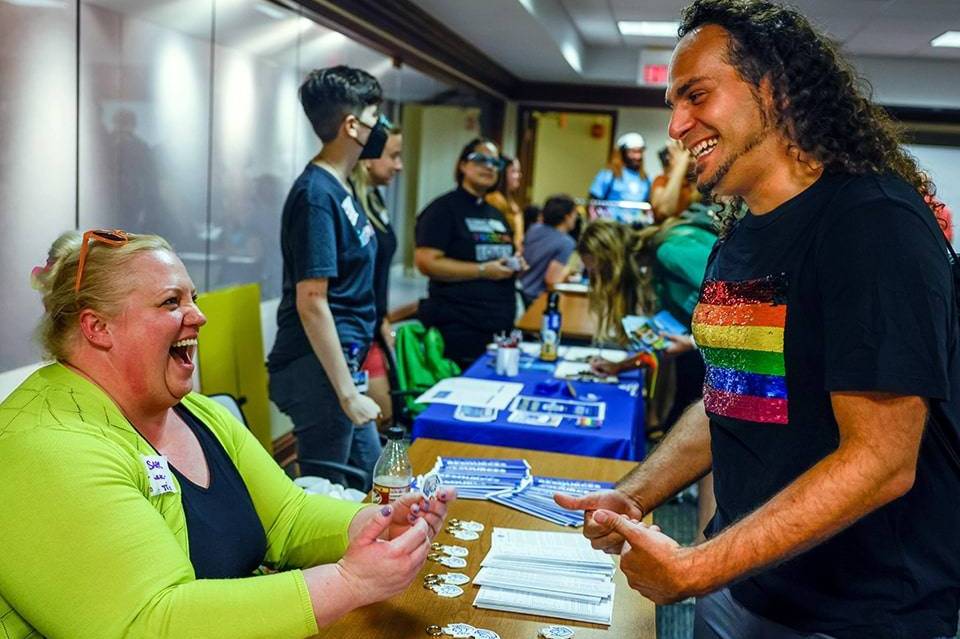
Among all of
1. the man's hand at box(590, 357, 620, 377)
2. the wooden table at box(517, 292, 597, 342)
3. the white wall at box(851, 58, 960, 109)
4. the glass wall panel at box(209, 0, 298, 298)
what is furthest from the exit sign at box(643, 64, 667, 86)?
the man's hand at box(590, 357, 620, 377)

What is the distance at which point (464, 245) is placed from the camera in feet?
14.6

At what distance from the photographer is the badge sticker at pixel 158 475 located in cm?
140

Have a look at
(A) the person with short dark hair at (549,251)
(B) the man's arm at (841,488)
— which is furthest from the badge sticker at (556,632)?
(A) the person with short dark hair at (549,251)

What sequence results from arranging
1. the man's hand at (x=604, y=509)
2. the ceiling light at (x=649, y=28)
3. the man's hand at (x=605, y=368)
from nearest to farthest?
1. the man's hand at (x=604, y=509)
2. the man's hand at (x=605, y=368)
3. the ceiling light at (x=649, y=28)

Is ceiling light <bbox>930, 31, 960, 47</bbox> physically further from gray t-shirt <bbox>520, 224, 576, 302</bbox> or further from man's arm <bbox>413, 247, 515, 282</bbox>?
man's arm <bbox>413, 247, 515, 282</bbox>

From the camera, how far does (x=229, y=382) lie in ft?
10.8

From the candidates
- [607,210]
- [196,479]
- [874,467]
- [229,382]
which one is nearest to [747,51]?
[874,467]

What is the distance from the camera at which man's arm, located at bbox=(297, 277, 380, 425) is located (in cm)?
265

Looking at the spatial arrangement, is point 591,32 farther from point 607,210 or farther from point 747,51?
point 747,51

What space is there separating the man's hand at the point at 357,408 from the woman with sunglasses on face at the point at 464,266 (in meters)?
1.69

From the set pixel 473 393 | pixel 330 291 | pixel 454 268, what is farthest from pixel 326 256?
pixel 454 268

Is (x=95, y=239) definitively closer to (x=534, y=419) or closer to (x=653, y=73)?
(x=534, y=419)

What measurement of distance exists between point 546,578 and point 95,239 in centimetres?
101

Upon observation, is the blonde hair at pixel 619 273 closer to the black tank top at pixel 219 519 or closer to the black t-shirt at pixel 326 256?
the black t-shirt at pixel 326 256
